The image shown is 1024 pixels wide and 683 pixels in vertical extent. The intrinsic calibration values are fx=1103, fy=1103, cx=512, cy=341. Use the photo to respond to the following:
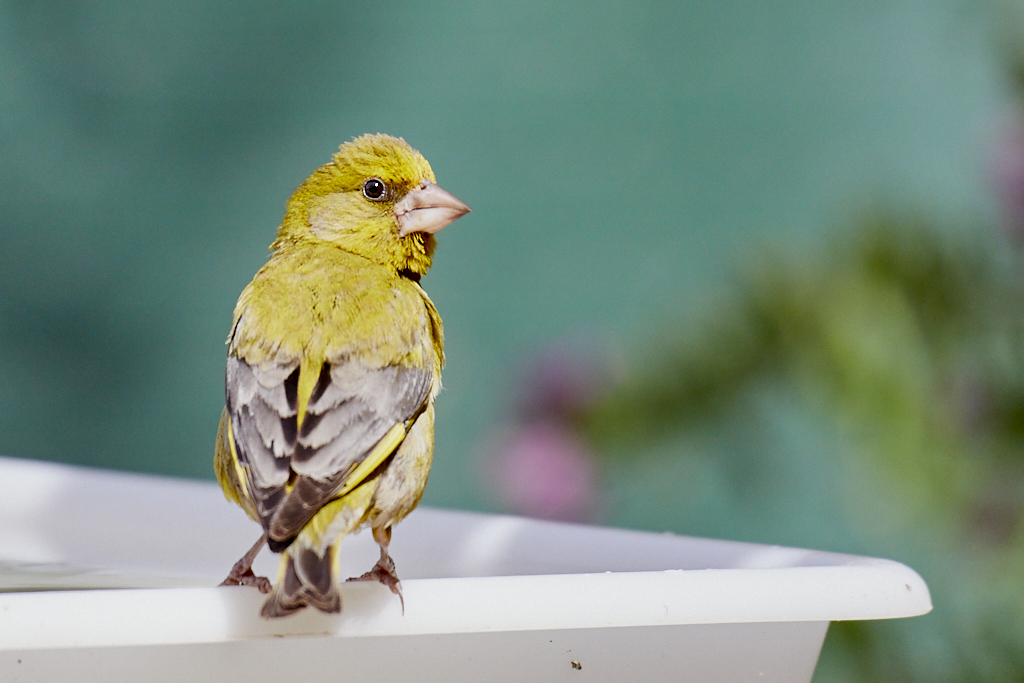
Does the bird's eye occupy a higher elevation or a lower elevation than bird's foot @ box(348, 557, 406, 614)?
higher

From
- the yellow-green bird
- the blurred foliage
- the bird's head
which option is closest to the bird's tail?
the yellow-green bird

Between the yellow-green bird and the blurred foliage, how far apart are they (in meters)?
0.84

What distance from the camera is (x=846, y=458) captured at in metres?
2.38

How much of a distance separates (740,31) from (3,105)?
2.31 metres

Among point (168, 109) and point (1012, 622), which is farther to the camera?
point (168, 109)

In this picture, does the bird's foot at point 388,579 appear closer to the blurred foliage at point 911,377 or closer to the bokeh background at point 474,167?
the blurred foliage at point 911,377

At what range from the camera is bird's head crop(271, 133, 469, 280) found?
5.91ft

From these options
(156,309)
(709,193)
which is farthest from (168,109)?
(709,193)

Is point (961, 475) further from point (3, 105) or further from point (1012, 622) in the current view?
point (3, 105)

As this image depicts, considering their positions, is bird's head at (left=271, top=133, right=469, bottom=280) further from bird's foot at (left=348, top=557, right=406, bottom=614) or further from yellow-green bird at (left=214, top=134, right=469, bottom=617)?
bird's foot at (left=348, top=557, right=406, bottom=614)

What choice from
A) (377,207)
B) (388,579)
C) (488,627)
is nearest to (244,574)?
(388,579)

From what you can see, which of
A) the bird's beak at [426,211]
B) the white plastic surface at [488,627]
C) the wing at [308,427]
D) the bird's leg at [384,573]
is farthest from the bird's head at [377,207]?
the white plastic surface at [488,627]

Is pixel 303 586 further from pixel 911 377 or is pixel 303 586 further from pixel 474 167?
pixel 474 167

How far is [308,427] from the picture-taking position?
1.27 m
